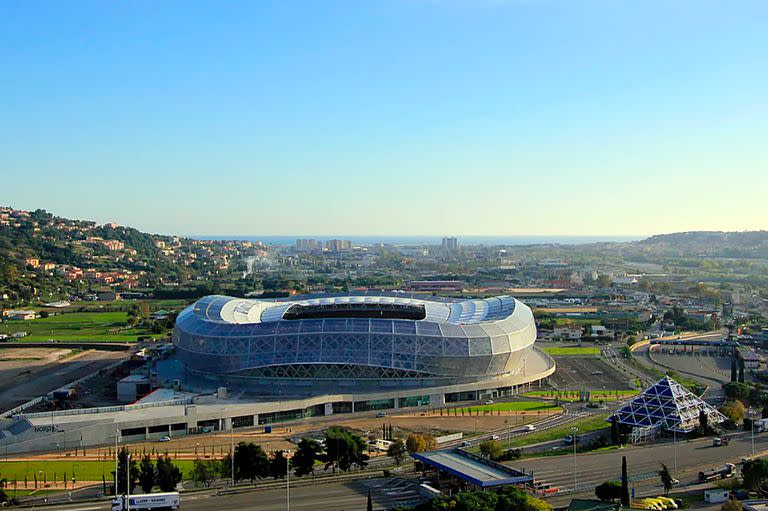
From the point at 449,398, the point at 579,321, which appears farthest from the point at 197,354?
the point at 579,321

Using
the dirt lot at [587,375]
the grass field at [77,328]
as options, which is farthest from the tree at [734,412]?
the grass field at [77,328]

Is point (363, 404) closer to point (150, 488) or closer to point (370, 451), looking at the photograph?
point (370, 451)

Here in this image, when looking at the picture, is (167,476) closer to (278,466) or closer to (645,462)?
(278,466)

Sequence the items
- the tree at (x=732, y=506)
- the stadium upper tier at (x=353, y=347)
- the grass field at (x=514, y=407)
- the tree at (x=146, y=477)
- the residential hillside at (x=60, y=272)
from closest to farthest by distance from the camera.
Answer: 1. the tree at (x=732, y=506)
2. the tree at (x=146, y=477)
3. the grass field at (x=514, y=407)
4. the stadium upper tier at (x=353, y=347)
5. the residential hillside at (x=60, y=272)

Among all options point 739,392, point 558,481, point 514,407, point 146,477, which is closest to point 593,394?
point 514,407

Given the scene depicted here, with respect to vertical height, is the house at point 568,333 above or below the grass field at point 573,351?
above

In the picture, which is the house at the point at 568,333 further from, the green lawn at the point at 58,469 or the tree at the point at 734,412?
the green lawn at the point at 58,469

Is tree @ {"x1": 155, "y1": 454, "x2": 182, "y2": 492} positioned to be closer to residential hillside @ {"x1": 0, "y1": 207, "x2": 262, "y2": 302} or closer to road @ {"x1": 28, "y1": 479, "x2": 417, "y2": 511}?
road @ {"x1": 28, "y1": 479, "x2": 417, "y2": 511}
